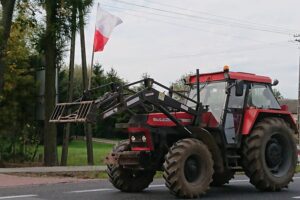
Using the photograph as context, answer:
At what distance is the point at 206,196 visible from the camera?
1159 cm

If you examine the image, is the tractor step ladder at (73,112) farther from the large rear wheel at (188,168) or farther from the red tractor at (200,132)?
the large rear wheel at (188,168)

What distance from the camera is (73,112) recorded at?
438 inches

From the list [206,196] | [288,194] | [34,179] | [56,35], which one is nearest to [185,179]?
[206,196]

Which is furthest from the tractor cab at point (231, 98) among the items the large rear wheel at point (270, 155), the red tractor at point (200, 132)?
the large rear wheel at point (270, 155)

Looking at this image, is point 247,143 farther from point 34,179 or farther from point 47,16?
point 47,16

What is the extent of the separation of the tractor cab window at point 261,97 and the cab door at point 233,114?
0.29 m

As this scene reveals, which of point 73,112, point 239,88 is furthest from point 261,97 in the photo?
point 73,112

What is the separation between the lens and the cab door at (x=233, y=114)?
40.6 feet

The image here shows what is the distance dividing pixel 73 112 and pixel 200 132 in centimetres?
267

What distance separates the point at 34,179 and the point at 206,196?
6.52m

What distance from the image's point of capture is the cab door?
12367mm

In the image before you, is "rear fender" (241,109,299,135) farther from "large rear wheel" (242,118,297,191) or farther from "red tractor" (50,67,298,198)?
"large rear wheel" (242,118,297,191)

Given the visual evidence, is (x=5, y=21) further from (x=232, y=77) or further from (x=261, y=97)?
(x=261, y=97)

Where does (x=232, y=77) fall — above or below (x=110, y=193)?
above
